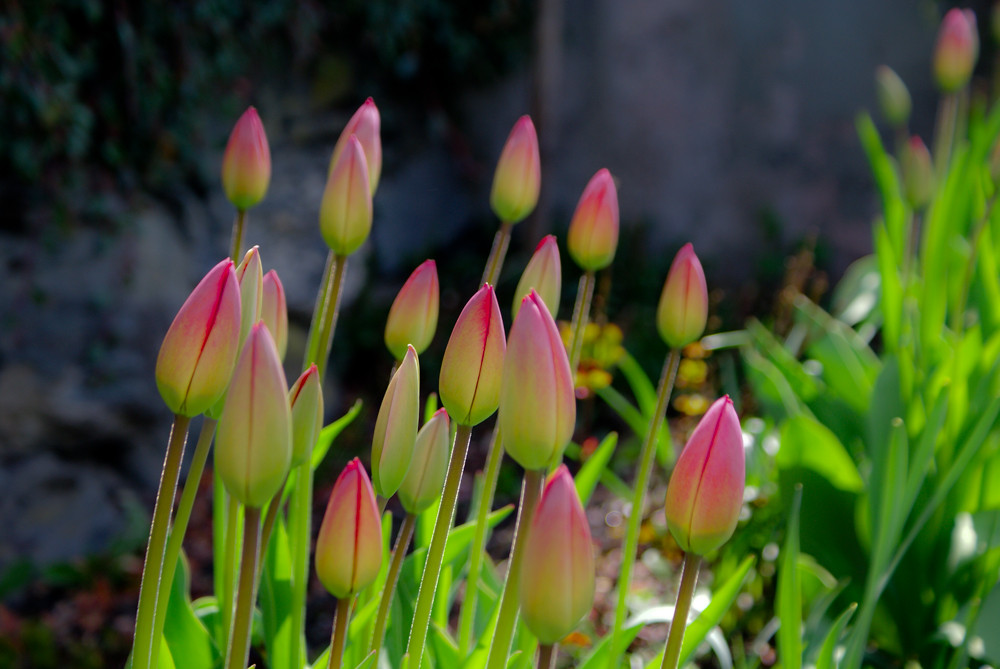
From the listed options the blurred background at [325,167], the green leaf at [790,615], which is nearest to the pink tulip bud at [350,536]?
the green leaf at [790,615]

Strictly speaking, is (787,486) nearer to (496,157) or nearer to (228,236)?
(228,236)

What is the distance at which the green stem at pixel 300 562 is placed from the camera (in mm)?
787

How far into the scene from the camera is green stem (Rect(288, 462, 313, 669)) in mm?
787

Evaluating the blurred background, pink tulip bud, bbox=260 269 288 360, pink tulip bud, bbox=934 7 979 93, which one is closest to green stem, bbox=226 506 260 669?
pink tulip bud, bbox=260 269 288 360

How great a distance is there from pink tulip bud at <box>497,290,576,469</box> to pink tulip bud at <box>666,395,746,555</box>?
0.31ft

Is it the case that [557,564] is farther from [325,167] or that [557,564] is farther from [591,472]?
[325,167]

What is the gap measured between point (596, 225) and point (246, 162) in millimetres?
373

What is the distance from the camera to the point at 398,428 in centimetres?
59

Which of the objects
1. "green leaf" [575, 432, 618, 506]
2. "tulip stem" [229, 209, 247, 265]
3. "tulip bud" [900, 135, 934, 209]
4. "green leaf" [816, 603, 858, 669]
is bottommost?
"green leaf" [816, 603, 858, 669]

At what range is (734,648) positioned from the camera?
1.68 metres

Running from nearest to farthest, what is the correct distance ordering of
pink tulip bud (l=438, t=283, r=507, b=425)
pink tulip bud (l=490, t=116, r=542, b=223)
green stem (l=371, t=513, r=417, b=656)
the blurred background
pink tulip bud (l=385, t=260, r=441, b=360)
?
pink tulip bud (l=438, t=283, r=507, b=425), green stem (l=371, t=513, r=417, b=656), pink tulip bud (l=385, t=260, r=441, b=360), pink tulip bud (l=490, t=116, r=542, b=223), the blurred background

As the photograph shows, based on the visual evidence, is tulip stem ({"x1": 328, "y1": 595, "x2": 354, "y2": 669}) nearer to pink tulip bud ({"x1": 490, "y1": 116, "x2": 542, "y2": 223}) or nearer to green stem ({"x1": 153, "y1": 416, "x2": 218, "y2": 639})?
green stem ({"x1": 153, "y1": 416, "x2": 218, "y2": 639})

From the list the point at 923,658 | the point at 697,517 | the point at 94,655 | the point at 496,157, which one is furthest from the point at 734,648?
the point at 496,157

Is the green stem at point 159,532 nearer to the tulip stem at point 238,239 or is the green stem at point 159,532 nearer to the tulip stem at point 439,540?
the tulip stem at point 439,540
